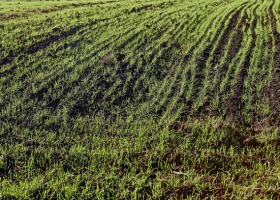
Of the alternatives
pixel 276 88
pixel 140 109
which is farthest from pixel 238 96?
pixel 140 109

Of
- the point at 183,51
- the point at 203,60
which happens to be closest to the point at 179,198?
the point at 203,60

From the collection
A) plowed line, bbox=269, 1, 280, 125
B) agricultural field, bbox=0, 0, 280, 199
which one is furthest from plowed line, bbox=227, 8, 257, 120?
plowed line, bbox=269, 1, 280, 125

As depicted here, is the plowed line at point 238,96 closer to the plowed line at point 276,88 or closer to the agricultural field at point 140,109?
the agricultural field at point 140,109

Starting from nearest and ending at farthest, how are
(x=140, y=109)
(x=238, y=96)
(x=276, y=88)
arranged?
(x=140, y=109)
(x=238, y=96)
(x=276, y=88)

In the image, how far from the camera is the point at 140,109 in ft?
27.5

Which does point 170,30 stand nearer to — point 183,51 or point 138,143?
point 183,51

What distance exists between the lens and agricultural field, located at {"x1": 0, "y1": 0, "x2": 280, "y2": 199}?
5512 millimetres

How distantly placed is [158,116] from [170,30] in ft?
23.9

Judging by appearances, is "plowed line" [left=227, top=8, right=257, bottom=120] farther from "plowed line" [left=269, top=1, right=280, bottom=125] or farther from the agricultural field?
"plowed line" [left=269, top=1, right=280, bottom=125]

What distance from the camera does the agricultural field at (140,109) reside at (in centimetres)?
551

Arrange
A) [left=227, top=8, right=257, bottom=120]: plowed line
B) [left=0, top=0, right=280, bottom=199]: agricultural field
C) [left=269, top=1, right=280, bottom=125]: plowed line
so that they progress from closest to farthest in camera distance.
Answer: [left=0, top=0, right=280, bottom=199]: agricultural field → [left=269, top=1, right=280, bottom=125]: plowed line → [left=227, top=8, right=257, bottom=120]: plowed line

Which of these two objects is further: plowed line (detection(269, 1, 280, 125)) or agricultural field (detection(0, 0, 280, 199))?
plowed line (detection(269, 1, 280, 125))

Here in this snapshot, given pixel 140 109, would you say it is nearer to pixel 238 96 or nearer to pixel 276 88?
pixel 238 96

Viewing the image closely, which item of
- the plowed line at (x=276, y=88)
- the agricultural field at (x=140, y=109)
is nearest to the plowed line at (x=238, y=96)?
the agricultural field at (x=140, y=109)
